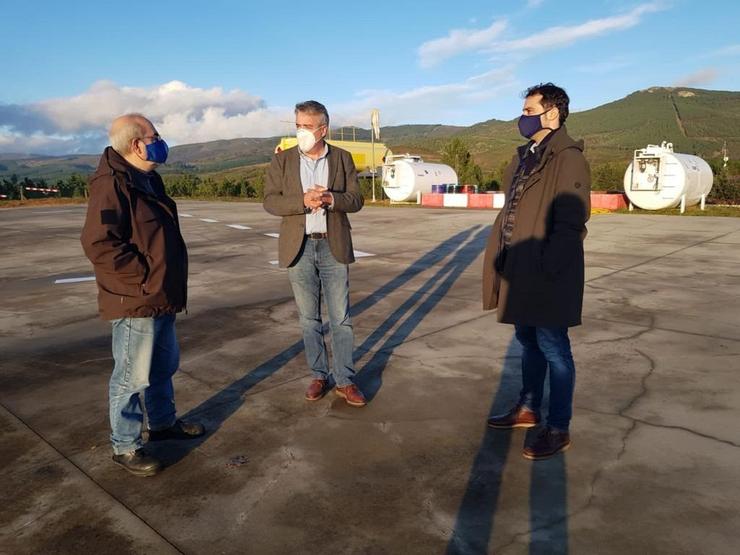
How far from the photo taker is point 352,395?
12.2 ft

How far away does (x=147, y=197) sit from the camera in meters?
2.88

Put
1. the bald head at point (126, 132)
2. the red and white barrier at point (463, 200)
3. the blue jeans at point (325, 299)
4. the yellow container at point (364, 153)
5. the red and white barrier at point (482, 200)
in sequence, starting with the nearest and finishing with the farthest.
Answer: the bald head at point (126, 132), the blue jeans at point (325, 299), the red and white barrier at point (482, 200), the red and white barrier at point (463, 200), the yellow container at point (364, 153)

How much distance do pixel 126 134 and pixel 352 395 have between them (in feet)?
7.31

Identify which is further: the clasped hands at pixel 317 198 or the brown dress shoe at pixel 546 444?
the clasped hands at pixel 317 198

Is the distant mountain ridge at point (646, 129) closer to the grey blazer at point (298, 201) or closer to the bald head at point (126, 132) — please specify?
the grey blazer at point (298, 201)

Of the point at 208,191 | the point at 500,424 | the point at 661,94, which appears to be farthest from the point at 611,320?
the point at 661,94

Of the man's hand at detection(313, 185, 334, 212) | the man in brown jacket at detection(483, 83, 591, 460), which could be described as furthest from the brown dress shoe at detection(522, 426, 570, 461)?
the man's hand at detection(313, 185, 334, 212)

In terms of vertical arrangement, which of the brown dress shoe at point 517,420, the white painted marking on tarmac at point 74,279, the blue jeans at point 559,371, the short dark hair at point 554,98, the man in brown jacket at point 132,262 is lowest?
the brown dress shoe at point 517,420

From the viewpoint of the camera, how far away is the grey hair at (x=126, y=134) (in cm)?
281

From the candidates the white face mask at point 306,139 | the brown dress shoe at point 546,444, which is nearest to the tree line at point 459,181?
the white face mask at point 306,139

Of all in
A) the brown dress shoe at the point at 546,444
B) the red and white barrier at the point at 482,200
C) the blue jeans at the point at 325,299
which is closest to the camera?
the brown dress shoe at the point at 546,444

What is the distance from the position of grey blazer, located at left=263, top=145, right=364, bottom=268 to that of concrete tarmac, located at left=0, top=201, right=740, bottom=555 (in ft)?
3.71

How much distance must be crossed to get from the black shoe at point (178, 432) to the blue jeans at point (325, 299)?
0.99m

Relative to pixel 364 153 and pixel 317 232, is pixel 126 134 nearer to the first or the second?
pixel 317 232
